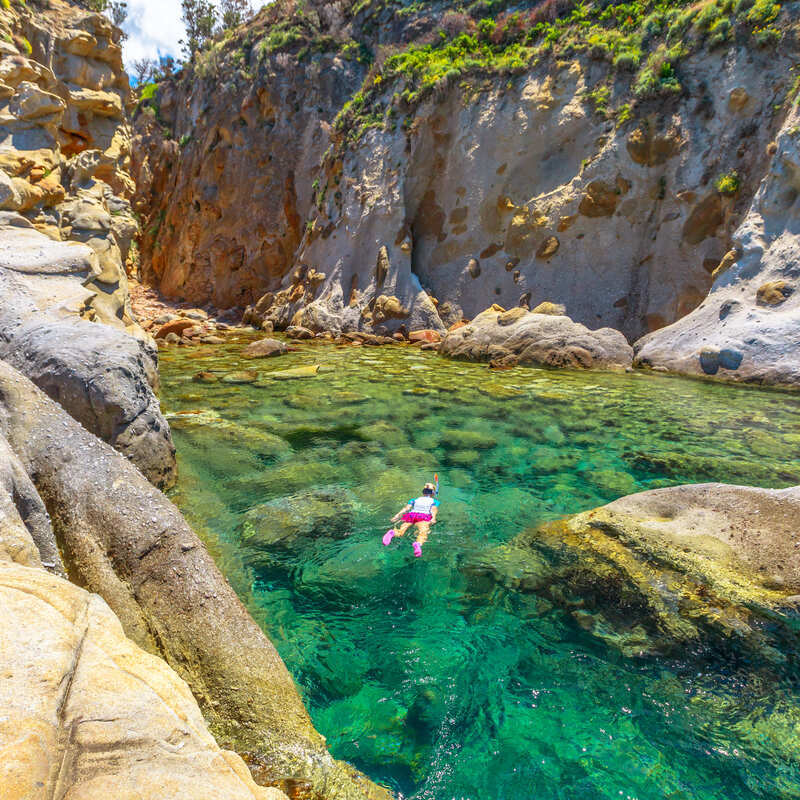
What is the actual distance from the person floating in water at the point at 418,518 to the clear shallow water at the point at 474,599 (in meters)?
0.12

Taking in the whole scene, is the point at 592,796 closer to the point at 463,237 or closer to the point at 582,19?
the point at 463,237

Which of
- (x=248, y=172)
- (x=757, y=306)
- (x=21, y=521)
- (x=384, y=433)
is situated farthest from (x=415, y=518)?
(x=248, y=172)

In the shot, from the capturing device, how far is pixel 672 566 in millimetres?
4023

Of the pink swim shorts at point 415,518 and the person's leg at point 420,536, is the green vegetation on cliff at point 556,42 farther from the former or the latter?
the person's leg at point 420,536

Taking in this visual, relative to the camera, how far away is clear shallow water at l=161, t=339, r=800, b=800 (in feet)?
9.61

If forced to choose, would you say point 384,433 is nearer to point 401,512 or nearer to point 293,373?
point 401,512

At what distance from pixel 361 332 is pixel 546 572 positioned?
16.4m

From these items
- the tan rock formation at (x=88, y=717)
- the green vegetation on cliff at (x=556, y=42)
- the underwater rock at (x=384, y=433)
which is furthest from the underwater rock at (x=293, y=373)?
the green vegetation on cliff at (x=556, y=42)

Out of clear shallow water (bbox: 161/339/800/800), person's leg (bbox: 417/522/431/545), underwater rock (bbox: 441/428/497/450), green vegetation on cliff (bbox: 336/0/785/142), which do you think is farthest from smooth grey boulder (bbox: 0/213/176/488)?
green vegetation on cliff (bbox: 336/0/785/142)

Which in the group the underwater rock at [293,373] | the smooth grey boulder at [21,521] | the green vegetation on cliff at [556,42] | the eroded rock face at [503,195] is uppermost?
the green vegetation on cliff at [556,42]

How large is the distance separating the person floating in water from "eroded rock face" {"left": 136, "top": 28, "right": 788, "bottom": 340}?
13.0m

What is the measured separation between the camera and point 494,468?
7141 millimetres

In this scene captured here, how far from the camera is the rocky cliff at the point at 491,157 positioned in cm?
1550

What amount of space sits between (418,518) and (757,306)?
36.5 ft
